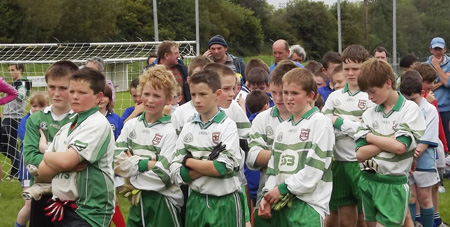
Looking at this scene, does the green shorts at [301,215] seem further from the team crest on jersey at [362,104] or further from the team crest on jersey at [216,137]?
the team crest on jersey at [362,104]

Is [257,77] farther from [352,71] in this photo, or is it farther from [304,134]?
[304,134]

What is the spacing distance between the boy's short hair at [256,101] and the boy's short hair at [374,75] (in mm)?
1256

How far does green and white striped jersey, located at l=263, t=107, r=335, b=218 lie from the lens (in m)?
5.51

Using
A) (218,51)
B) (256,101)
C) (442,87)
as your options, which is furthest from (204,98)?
(442,87)

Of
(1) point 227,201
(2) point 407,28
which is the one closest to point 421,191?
(1) point 227,201

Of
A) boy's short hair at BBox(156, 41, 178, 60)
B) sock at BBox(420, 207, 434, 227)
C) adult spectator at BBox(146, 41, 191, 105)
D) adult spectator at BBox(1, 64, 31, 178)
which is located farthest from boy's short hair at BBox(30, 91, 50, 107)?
sock at BBox(420, 207, 434, 227)

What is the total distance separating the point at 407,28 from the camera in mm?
50750

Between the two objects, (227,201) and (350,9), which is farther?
(350,9)

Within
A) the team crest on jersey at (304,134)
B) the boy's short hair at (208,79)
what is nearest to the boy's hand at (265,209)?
the team crest on jersey at (304,134)

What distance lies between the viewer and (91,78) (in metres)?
5.49

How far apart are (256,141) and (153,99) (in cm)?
92

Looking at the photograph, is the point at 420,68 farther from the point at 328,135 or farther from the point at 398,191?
the point at 328,135

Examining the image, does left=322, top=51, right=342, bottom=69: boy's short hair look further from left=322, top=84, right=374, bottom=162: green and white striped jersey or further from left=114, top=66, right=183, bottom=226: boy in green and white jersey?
left=114, top=66, right=183, bottom=226: boy in green and white jersey

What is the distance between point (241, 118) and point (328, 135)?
1080 mm
